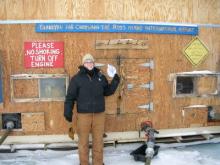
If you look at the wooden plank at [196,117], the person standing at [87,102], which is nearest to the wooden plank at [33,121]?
the person standing at [87,102]

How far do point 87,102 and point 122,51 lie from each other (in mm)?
1518

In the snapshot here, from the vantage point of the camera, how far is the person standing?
5461 millimetres

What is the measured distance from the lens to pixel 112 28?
6.39 meters

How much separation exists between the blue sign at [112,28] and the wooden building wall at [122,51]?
81mm

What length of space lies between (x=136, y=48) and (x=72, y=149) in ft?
7.38

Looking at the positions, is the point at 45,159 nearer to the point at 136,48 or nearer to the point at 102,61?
the point at 102,61

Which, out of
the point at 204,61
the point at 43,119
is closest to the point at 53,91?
the point at 43,119

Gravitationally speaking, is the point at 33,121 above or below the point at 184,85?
below

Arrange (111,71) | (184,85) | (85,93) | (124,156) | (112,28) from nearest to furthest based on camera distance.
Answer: (85,93), (111,71), (124,156), (112,28), (184,85)

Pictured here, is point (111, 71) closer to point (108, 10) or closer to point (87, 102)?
point (87, 102)

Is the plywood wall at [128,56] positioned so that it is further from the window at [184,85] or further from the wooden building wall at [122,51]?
the window at [184,85]

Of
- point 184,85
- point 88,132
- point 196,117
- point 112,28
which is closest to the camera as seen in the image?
point 88,132

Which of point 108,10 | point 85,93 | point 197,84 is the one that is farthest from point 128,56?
point 197,84

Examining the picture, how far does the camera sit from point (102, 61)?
648cm
